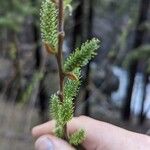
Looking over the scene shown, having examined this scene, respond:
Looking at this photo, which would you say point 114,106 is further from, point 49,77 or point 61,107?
point 61,107

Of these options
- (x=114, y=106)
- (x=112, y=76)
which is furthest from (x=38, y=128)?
(x=114, y=106)

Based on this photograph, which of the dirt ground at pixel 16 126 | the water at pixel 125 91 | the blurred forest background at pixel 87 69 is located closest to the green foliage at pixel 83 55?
the blurred forest background at pixel 87 69

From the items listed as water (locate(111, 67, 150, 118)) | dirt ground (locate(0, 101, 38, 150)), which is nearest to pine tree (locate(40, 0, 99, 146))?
dirt ground (locate(0, 101, 38, 150))

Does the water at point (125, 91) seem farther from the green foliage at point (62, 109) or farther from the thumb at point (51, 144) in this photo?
the green foliage at point (62, 109)

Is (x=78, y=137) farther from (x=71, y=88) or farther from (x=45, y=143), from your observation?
(x=45, y=143)

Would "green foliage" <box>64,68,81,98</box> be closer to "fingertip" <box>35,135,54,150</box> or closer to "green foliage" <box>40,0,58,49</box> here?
"green foliage" <box>40,0,58,49</box>

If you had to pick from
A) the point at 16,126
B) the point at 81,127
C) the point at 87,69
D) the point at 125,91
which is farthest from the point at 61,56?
the point at 125,91
